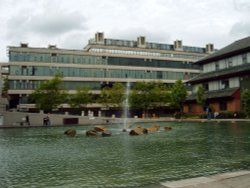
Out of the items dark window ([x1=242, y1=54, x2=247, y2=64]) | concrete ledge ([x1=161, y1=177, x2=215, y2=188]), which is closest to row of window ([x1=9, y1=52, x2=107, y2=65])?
dark window ([x1=242, y1=54, x2=247, y2=64])

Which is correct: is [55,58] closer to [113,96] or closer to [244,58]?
[113,96]

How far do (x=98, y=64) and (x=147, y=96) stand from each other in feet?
61.8

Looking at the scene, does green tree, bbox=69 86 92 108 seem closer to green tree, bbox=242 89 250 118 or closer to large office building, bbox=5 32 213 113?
large office building, bbox=5 32 213 113

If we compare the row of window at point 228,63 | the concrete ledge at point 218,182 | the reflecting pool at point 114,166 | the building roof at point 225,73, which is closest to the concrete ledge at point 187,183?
the concrete ledge at point 218,182

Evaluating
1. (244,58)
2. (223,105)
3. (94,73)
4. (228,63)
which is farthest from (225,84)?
(94,73)

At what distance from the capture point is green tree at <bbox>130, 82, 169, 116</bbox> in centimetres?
7406

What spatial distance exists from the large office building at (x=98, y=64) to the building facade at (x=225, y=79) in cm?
3053

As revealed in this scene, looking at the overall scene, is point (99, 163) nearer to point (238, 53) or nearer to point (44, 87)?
point (238, 53)

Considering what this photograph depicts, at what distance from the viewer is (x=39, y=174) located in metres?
9.89

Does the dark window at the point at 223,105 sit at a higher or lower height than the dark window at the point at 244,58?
lower

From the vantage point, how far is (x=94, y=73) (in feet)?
278

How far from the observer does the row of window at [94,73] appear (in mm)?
77812

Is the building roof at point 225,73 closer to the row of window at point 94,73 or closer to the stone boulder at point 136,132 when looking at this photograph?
the stone boulder at point 136,132

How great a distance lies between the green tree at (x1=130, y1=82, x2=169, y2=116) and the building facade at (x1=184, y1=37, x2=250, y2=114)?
14.1 meters
